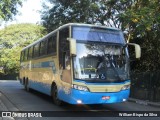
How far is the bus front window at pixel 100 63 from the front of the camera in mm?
12430

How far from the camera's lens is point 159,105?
16750 mm

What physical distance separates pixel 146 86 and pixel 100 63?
8.17 metres

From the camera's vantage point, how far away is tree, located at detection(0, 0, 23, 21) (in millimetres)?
15595

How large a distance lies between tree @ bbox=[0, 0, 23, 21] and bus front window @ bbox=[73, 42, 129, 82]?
459 centimetres

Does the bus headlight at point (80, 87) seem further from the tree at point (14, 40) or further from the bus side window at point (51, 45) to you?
the tree at point (14, 40)

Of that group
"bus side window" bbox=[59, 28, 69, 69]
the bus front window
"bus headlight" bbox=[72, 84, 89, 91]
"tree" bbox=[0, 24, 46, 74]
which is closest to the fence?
the bus front window

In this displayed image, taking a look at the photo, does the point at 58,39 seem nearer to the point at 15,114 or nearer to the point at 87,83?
the point at 87,83

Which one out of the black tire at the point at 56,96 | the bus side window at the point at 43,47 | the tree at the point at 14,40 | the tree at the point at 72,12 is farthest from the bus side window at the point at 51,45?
the tree at the point at 14,40

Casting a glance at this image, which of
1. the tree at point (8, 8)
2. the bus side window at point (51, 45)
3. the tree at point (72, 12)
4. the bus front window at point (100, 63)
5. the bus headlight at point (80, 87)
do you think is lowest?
the bus headlight at point (80, 87)

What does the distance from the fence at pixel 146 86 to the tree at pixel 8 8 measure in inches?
332

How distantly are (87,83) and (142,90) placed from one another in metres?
8.79

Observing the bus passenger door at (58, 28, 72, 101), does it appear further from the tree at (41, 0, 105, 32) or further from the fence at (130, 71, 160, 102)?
the tree at (41, 0, 105, 32)

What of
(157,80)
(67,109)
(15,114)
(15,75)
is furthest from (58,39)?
(15,75)

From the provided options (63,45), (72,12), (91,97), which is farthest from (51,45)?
(72,12)
